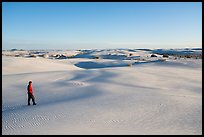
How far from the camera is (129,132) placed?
6895 millimetres

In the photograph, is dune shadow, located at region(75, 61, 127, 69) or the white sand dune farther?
dune shadow, located at region(75, 61, 127, 69)

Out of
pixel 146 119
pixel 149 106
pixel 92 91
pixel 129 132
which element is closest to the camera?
pixel 129 132

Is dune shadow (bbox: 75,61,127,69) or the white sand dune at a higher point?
the white sand dune

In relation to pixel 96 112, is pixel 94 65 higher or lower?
lower

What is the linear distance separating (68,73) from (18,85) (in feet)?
17.3

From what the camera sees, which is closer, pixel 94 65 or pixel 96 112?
pixel 96 112

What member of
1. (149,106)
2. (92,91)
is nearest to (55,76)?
(92,91)

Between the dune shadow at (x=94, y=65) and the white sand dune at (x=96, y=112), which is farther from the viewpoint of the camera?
the dune shadow at (x=94, y=65)

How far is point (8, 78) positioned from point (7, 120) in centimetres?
1043

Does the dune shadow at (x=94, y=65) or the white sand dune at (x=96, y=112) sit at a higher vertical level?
the white sand dune at (x=96, y=112)

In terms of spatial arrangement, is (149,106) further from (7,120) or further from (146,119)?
(7,120)

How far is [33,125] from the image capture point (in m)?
7.68

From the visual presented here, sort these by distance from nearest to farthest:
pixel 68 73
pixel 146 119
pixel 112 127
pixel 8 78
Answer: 1. pixel 112 127
2. pixel 146 119
3. pixel 8 78
4. pixel 68 73

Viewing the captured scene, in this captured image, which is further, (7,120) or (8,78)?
(8,78)
